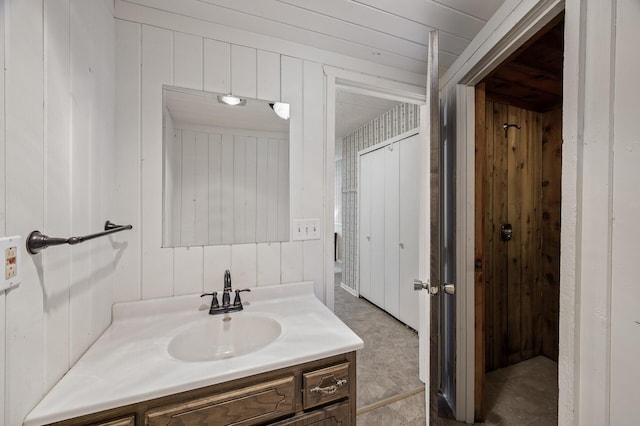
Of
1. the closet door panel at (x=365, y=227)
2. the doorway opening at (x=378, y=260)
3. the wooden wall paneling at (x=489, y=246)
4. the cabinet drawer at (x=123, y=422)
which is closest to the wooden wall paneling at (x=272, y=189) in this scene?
the doorway opening at (x=378, y=260)

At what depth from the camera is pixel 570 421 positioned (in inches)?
31.3

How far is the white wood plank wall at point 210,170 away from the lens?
1.17m

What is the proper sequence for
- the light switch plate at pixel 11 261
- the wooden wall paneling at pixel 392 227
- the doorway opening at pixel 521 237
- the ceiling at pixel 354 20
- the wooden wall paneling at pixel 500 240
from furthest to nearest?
the wooden wall paneling at pixel 392 227 < the wooden wall paneling at pixel 500 240 < the doorway opening at pixel 521 237 < the ceiling at pixel 354 20 < the light switch plate at pixel 11 261

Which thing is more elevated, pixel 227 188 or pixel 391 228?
pixel 227 188

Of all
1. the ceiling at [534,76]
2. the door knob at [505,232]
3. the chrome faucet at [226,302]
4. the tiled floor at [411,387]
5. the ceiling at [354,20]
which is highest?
the ceiling at [354,20]

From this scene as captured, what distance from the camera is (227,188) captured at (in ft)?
4.46

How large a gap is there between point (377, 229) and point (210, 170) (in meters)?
2.11

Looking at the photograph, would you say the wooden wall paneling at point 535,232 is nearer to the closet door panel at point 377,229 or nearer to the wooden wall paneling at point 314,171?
the closet door panel at point 377,229

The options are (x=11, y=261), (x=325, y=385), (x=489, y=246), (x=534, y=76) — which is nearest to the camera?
(x=11, y=261)

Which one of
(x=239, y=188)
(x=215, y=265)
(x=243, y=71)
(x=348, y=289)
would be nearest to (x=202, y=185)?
(x=239, y=188)

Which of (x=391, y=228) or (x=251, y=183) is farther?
(x=391, y=228)

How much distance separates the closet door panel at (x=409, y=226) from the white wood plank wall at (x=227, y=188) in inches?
55.3

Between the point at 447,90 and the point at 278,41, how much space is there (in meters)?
1.10

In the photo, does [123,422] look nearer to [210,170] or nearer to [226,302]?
[226,302]
